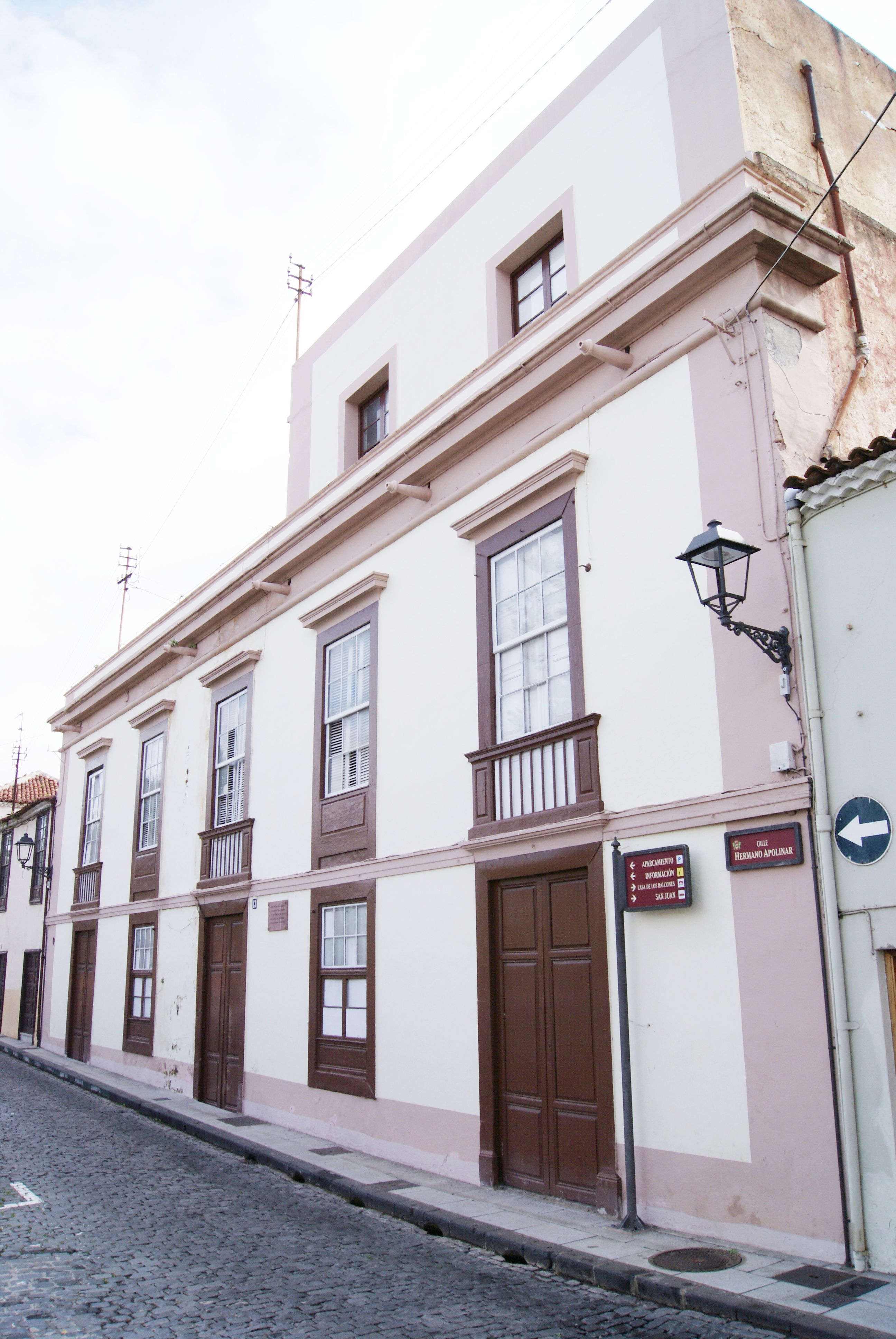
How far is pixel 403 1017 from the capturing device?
31.9ft

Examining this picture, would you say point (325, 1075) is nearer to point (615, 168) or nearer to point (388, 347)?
point (388, 347)

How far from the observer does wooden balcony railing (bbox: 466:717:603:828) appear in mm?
8023

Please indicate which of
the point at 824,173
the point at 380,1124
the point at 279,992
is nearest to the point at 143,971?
the point at 279,992

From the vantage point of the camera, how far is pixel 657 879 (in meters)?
7.21

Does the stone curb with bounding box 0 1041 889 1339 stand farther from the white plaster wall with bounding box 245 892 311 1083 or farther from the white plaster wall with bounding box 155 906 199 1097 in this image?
the white plaster wall with bounding box 155 906 199 1097

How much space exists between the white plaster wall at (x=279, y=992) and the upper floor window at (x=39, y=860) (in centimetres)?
1072

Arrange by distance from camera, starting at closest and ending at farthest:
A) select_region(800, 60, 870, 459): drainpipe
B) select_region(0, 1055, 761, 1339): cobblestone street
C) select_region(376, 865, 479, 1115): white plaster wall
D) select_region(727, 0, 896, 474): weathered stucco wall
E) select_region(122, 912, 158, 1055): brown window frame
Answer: select_region(0, 1055, 761, 1339): cobblestone street
select_region(727, 0, 896, 474): weathered stucco wall
select_region(800, 60, 870, 459): drainpipe
select_region(376, 865, 479, 1115): white plaster wall
select_region(122, 912, 158, 1055): brown window frame

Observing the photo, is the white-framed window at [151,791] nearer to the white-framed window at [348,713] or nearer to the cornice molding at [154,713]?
the cornice molding at [154,713]

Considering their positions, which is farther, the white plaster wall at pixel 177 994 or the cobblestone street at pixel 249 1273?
the white plaster wall at pixel 177 994

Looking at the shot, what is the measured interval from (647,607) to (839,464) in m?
1.80

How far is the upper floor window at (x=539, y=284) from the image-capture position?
10.1m

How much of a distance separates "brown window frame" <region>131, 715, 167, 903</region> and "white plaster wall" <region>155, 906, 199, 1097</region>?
2.67 feet

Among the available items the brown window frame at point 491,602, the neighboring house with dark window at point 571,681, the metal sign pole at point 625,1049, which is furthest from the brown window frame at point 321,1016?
the metal sign pole at point 625,1049

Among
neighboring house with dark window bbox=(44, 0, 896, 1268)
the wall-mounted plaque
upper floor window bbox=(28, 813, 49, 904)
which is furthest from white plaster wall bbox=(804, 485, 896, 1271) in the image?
upper floor window bbox=(28, 813, 49, 904)
